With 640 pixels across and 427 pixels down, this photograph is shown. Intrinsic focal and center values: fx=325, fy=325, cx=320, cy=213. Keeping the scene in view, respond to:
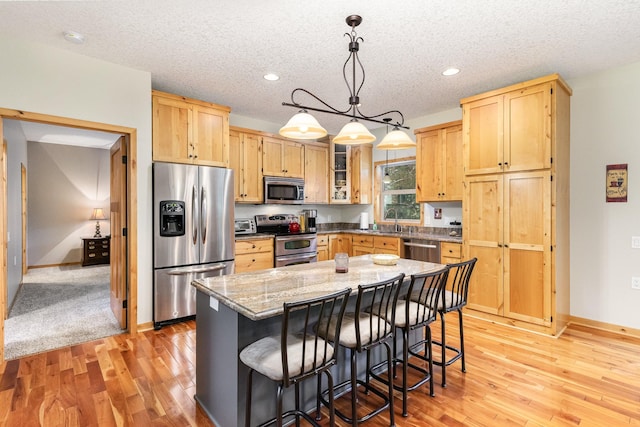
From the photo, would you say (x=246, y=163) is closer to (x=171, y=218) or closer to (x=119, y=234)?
(x=171, y=218)

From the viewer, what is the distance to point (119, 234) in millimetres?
3562

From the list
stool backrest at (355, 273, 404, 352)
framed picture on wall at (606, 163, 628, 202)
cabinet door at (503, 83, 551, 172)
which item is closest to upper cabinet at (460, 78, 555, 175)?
cabinet door at (503, 83, 551, 172)


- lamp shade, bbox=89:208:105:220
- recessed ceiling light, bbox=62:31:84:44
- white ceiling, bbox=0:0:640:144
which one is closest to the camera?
white ceiling, bbox=0:0:640:144

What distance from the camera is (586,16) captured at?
2398 mm

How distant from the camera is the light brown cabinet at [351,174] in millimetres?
5844

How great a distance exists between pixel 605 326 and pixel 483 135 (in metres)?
2.40

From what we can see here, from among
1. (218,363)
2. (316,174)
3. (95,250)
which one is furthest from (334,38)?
(95,250)

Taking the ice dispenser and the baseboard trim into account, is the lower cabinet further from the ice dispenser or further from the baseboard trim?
the baseboard trim

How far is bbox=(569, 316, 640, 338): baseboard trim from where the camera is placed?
10.8ft

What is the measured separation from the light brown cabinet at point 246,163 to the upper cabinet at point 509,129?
292cm

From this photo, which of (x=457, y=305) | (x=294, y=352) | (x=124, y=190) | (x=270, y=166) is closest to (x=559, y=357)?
(x=457, y=305)

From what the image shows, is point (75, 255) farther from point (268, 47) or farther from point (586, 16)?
point (586, 16)

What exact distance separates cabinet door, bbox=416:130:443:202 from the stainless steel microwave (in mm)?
1893

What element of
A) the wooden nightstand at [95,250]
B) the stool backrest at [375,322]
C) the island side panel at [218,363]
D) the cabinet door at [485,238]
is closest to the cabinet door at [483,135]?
the cabinet door at [485,238]
